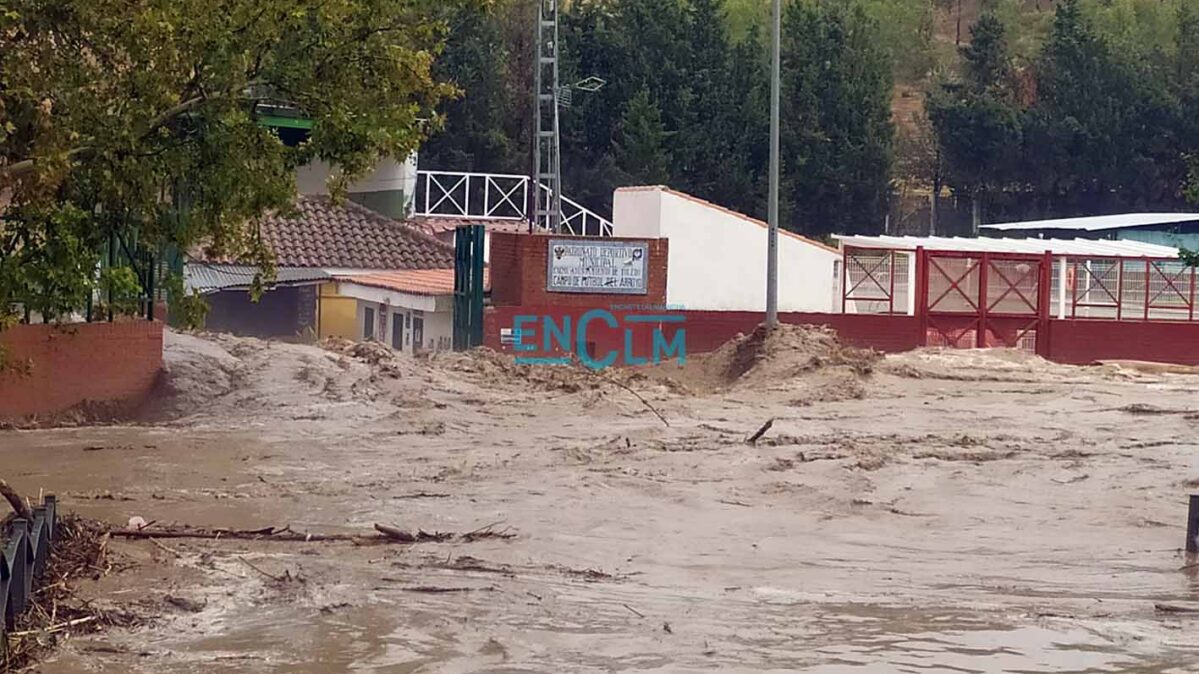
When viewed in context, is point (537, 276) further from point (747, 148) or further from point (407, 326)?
point (747, 148)

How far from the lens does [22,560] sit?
9.76 metres

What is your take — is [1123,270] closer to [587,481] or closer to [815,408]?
[815,408]

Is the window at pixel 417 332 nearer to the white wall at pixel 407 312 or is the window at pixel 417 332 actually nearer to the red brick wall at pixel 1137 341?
the white wall at pixel 407 312

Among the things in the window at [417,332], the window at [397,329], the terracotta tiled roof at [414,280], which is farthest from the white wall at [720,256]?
the window at [397,329]

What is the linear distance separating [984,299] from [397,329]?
13102 mm

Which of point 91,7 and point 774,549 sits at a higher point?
point 91,7

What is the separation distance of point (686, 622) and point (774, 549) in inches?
119

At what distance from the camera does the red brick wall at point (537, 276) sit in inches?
1355

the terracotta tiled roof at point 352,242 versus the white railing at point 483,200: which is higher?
the white railing at point 483,200

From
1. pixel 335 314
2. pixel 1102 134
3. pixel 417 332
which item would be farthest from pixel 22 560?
pixel 1102 134

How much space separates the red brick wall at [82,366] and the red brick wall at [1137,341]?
2088 cm

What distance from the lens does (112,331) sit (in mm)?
21938

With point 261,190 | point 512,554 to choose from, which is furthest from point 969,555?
point 261,190

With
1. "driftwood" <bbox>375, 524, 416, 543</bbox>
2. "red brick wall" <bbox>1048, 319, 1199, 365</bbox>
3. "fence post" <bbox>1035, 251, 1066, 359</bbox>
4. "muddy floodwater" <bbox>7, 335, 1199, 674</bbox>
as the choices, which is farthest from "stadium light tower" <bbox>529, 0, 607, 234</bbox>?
"driftwood" <bbox>375, 524, 416, 543</bbox>
